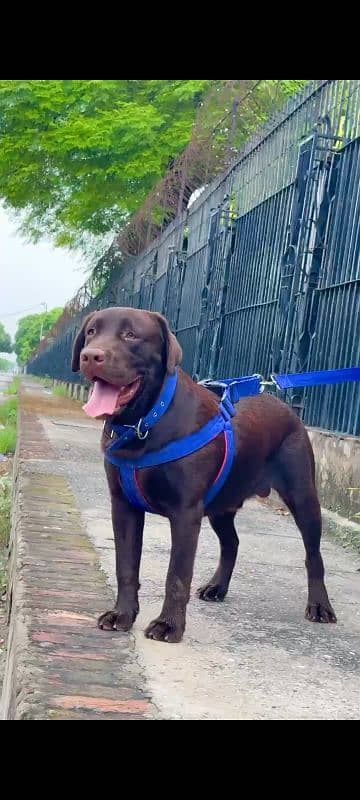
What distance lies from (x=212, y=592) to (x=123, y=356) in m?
1.24

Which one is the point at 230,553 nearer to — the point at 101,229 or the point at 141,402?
the point at 141,402

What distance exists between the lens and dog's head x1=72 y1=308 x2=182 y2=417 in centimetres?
287

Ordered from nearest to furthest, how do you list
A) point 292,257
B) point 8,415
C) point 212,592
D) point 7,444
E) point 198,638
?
point 198,638 < point 212,592 < point 292,257 < point 7,444 < point 8,415

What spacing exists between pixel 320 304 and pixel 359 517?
6.34 ft

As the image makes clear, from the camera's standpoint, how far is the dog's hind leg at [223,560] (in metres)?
3.76

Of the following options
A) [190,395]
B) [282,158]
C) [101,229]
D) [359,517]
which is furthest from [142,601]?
[101,229]

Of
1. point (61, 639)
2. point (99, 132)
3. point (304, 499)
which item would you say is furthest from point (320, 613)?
point (99, 132)

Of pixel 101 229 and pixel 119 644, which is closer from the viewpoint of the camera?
pixel 119 644

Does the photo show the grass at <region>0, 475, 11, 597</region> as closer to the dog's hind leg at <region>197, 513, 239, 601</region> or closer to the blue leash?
the dog's hind leg at <region>197, 513, 239, 601</region>

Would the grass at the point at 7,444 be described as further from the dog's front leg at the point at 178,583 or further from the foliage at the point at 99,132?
the foliage at the point at 99,132

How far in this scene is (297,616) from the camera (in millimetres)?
3645

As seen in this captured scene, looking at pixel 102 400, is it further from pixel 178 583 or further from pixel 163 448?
pixel 178 583

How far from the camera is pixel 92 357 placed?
9.28 feet

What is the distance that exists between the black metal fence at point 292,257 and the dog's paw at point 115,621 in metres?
3.09
